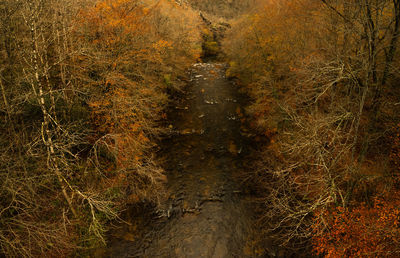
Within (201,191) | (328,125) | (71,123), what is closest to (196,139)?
(201,191)

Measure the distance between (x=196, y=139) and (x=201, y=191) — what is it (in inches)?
226

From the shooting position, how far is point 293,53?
17750 millimetres

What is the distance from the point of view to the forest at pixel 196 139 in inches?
362

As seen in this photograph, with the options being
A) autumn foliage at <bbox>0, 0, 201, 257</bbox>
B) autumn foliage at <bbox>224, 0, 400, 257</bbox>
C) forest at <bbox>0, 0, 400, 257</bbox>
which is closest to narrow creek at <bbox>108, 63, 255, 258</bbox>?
forest at <bbox>0, 0, 400, 257</bbox>

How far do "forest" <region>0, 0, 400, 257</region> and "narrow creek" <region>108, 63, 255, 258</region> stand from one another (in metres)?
0.10

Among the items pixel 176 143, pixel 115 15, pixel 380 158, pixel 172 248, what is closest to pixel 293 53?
pixel 380 158

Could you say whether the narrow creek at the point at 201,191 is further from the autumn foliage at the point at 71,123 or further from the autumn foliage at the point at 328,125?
the autumn foliage at the point at 328,125

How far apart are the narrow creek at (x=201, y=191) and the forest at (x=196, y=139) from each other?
10 centimetres

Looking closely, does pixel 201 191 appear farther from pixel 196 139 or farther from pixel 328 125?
pixel 328 125

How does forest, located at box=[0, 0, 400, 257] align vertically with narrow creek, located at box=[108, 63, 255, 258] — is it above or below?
above

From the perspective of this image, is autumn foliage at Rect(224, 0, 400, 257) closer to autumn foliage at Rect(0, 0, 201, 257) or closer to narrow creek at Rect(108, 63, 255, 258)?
narrow creek at Rect(108, 63, 255, 258)

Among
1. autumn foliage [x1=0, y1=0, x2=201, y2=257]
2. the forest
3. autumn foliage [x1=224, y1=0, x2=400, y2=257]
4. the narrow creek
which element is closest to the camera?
autumn foliage [x1=0, y1=0, x2=201, y2=257]

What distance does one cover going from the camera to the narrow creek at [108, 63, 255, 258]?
1122cm

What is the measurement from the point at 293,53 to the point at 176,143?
1140 centimetres
